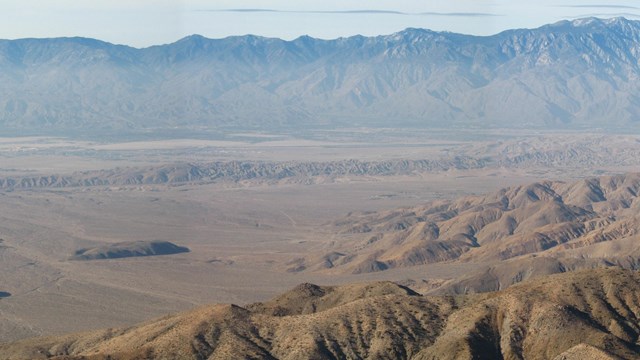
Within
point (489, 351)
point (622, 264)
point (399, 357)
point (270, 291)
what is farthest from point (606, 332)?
point (270, 291)

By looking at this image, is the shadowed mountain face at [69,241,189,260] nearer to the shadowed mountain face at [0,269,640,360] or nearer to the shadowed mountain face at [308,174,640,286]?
the shadowed mountain face at [308,174,640,286]

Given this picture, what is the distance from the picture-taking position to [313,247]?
601 feet

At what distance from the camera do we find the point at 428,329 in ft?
265

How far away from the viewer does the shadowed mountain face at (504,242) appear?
451ft

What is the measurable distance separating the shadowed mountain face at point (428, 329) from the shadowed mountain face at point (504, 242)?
47882mm

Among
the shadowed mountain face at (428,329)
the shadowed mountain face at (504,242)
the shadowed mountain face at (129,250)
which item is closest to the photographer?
the shadowed mountain face at (428,329)

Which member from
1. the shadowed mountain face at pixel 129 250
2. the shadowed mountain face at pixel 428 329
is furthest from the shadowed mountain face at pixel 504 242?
the shadowed mountain face at pixel 428 329

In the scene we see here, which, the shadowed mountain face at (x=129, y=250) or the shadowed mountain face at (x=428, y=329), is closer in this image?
the shadowed mountain face at (x=428, y=329)

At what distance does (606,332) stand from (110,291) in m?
81.6

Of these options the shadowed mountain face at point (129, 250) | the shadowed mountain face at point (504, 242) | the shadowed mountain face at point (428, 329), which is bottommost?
the shadowed mountain face at point (129, 250)

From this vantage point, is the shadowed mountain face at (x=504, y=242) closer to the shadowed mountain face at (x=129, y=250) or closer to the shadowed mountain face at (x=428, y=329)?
the shadowed mountain face at (x=129, y=250)

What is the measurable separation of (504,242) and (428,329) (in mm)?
88638

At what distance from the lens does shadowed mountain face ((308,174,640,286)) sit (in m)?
138

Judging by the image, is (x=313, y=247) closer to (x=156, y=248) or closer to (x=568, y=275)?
(x=156, y=248)
